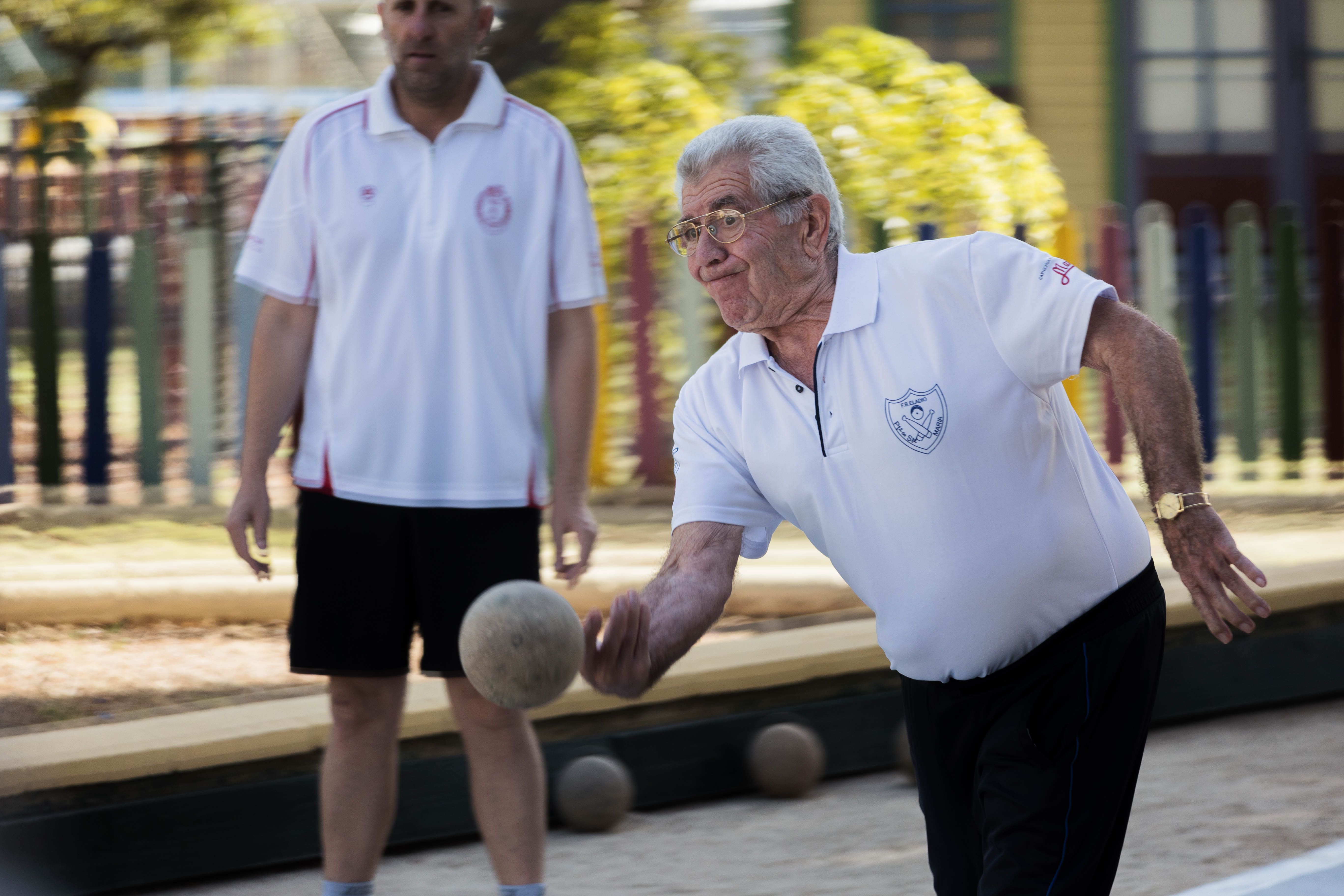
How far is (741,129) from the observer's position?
248cm

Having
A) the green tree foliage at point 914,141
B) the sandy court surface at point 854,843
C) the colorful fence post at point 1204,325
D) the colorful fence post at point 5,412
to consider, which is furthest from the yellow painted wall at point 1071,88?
the sandy court surface at point 854,843

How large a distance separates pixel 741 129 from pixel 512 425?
0.89 metres

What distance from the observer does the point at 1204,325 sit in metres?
7.96

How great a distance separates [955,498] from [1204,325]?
608 cm

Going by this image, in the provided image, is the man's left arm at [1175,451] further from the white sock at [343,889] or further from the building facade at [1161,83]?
the building facade at [1161,83]

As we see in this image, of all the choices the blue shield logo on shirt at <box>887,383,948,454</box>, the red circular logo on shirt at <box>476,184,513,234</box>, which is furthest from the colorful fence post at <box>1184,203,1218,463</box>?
the blue shield logo on shirt at <box>887,383,948,454</box>

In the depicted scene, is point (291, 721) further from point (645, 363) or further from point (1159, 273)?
point (1159, 273)

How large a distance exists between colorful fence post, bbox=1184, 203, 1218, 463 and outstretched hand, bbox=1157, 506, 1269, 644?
6.12 m

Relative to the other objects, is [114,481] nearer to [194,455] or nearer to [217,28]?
[194,455]

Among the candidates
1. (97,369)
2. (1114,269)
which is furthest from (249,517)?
(1114,269)

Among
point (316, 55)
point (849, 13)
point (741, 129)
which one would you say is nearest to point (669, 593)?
point (741, 129)

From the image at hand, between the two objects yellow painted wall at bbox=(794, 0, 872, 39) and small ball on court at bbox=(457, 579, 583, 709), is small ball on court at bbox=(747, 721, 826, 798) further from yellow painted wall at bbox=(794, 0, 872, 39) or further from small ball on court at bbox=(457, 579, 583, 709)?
yellow painted wall at bbox=(794, 0, 872, 39)

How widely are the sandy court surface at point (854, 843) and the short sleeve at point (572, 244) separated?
54.0 inches

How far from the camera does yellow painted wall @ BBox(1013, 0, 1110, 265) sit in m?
12.0
